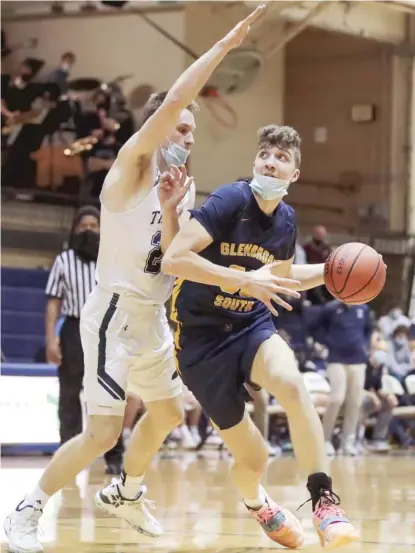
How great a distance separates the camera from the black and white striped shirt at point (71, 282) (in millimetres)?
8047

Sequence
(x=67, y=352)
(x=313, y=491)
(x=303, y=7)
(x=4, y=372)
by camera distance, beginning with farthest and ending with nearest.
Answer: (x=303, y=7) → (x=4, y=372) → (x=67, y=352) → (x=313, y=491)

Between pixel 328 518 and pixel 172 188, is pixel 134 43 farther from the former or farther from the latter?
pixel 328 518

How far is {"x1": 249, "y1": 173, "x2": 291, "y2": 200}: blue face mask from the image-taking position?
446cm

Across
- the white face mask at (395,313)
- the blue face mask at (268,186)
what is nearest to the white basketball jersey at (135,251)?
the blue face mask at (268,186)

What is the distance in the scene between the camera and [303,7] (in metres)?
15.5

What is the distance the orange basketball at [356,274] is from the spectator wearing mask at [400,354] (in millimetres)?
8415

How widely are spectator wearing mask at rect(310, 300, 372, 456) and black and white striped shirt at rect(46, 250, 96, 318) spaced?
13.1ft

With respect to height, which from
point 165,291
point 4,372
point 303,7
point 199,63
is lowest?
point 4,372

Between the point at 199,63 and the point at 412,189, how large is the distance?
47.0 ft

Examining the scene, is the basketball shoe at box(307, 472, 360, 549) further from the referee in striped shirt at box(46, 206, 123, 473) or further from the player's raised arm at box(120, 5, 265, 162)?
the referee in striped shirt at box(46, 206, 123, 473)

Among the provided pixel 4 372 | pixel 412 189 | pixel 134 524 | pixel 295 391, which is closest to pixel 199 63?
pixel 295 391

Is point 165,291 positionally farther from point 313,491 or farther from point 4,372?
point 4,372

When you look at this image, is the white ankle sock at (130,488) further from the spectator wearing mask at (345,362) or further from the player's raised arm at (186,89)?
the spectator wearing mask at (345,362)

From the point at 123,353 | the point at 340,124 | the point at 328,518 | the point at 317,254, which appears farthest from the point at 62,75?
the point at 328,518
